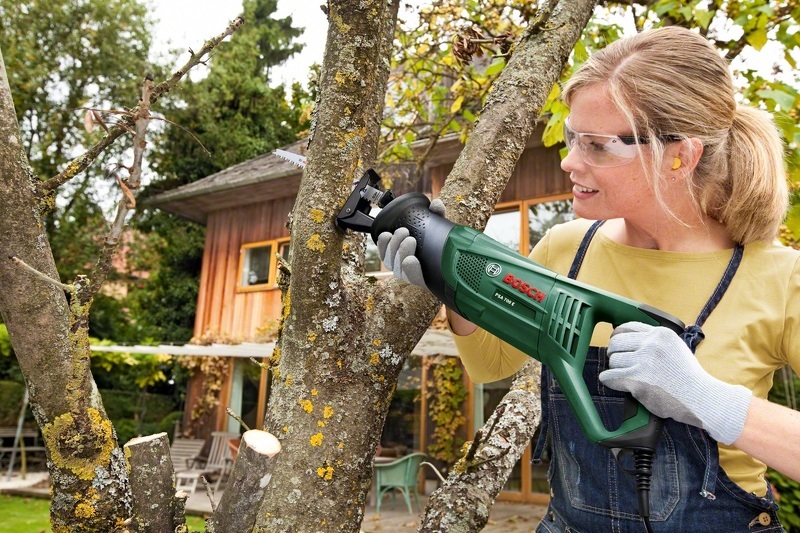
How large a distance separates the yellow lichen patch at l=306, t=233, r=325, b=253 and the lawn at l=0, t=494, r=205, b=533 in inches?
218

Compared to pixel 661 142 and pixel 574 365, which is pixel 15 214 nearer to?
pixel 574 365

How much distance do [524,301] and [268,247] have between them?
10.6 metres

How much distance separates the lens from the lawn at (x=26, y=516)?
21.9 feet

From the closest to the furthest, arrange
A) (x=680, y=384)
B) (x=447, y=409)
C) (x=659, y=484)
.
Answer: (x=680, y=384)
(x=659, y=484)
(x=447, y=409)

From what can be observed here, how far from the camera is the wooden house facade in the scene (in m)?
8.93

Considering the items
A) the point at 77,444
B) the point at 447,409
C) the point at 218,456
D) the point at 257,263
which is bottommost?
the point at 218,456

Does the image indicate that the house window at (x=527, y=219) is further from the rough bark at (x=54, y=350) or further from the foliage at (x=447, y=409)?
the rough bark at (x=54, y=350)

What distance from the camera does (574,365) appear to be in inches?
49.9

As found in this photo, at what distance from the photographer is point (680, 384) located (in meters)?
1.16

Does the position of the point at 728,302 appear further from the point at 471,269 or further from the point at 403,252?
the point at 403,252

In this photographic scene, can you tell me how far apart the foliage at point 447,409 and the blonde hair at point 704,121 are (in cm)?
809

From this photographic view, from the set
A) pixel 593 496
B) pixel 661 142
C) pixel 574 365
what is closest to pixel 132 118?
pixel 574 365

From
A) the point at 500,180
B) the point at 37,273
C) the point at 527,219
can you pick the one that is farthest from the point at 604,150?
the point at 527,219

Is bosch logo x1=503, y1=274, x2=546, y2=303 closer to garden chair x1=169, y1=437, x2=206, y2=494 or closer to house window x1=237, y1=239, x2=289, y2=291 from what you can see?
garden chair x1=169, y1=437, x2=206, y2=494
